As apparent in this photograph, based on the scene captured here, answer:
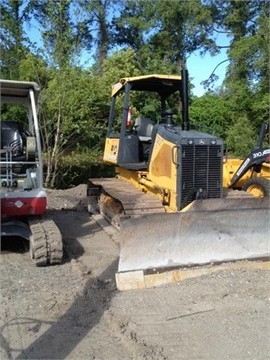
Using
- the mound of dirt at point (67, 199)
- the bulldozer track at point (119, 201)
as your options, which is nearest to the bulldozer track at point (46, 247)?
the bulldozer track at point (119, 201)

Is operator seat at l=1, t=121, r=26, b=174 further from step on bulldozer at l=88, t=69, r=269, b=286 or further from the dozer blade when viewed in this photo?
the dozer blade

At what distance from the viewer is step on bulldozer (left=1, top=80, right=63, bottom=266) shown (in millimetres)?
5736

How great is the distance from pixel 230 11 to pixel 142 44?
17.3 feet

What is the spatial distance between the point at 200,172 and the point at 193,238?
1.40 metres

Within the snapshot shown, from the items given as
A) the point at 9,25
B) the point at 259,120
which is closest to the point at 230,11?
the point at 259,120

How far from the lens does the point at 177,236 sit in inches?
212

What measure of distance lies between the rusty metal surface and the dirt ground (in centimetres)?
87

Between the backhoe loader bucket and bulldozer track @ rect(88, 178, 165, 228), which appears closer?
the backhoe loader bucket

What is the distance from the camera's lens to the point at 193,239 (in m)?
5.46

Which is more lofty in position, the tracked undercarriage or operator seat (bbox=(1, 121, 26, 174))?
operator seat (bbox=(1, 121, 26, 174))

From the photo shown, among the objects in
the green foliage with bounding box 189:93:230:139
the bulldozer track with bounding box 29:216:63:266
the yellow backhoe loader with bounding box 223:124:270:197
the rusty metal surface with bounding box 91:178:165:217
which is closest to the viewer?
the bulldozer track with bounding box 29:216:63:266

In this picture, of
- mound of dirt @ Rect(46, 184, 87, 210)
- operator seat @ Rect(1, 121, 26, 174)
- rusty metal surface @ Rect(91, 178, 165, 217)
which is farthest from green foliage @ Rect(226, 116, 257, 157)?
operator seat @ Rect(1, 121, 26, 174)

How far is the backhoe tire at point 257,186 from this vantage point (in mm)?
7594

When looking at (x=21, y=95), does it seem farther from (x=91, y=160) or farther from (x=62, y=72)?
(x=91, y=160)
